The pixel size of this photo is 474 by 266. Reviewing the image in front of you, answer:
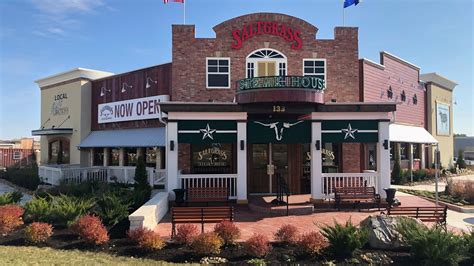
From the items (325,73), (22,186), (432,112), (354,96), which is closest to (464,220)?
(354,96)

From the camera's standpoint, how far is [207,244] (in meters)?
7.81

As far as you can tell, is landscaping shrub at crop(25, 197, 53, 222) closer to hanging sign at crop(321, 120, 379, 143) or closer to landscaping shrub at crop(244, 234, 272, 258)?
landscaping shrub at crop(244, 234, 272, 258)

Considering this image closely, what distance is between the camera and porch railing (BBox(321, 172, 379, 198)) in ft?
44.1

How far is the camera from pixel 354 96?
673 inches

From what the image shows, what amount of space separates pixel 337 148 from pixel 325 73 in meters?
3.62

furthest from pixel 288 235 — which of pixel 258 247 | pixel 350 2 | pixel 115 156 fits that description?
pixel 115 156

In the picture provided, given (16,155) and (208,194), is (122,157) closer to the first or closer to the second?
(208,194)

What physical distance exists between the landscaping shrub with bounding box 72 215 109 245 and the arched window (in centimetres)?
1034

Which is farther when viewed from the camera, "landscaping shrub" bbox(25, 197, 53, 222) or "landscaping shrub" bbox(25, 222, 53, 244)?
"landscaping shrub" bbox(25, 197, 53, 222)

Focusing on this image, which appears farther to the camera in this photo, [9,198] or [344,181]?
[344,181]

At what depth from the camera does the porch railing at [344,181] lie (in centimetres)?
1344

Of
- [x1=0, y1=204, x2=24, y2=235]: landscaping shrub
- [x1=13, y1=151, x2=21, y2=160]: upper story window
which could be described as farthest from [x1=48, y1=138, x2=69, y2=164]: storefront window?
[x1=0, y1=204, x2=24, y2=235]: landscaping shrub

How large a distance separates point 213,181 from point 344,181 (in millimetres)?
5181

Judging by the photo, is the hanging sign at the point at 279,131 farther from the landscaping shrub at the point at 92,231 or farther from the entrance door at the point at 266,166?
the landscaping shrub at the point at 92,231
